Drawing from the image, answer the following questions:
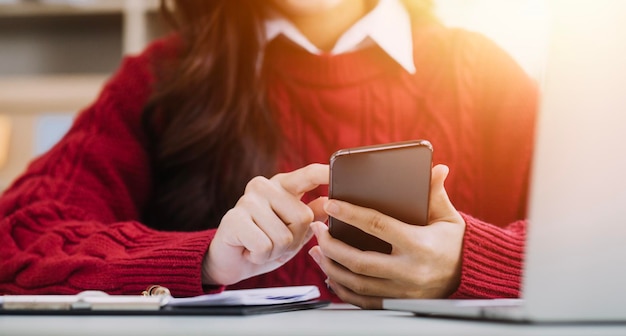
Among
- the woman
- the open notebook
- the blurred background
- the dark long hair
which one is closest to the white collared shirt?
the woman

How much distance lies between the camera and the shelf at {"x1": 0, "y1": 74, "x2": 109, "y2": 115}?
1.70 meters

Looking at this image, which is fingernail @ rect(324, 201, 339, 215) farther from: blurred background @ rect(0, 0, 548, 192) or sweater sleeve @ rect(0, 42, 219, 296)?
blurred background @ rect(0, 0, 548, 192)

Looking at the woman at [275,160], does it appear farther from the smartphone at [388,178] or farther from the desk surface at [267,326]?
the desk surface at [267,326]

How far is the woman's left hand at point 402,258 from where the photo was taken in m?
0.52

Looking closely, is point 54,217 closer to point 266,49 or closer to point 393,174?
point 266,49

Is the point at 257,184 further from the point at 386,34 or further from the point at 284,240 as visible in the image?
the point at 386,34

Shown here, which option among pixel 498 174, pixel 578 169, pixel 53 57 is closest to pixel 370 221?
pixel 578 169

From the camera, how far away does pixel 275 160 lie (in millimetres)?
788

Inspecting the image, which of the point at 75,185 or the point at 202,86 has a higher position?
the point at 202,86

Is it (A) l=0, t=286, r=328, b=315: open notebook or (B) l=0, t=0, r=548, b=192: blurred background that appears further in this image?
(B) l=0, t=0, r=548, b=192: blurred background

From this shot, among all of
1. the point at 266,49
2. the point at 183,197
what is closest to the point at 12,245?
the point at 183,197

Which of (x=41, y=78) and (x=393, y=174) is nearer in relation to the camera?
(x=393, y=174)

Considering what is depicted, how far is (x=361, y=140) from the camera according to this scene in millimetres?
788

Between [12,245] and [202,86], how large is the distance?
0.32 m
